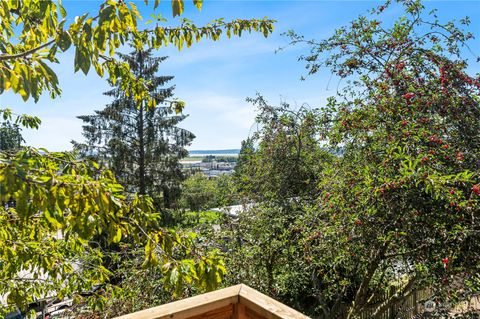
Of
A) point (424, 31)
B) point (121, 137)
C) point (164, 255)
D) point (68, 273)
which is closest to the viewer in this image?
point (164, 255)

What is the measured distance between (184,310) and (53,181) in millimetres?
621

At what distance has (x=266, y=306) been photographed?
1.13 metres

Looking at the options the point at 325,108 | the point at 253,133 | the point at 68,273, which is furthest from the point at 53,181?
the point at 253,133

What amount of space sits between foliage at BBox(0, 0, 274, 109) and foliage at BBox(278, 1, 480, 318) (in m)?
1.66

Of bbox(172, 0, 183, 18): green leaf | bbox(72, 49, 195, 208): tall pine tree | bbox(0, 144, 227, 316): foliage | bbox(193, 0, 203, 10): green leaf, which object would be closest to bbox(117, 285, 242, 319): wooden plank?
bbox(0, 144, 227, 316): foliage

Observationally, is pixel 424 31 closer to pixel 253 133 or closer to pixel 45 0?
pixel 253 133

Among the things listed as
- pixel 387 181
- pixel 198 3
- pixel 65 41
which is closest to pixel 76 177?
pixel 65 41

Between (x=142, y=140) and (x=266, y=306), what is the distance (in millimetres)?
14410

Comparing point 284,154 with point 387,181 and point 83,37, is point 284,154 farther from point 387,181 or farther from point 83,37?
point 83,37

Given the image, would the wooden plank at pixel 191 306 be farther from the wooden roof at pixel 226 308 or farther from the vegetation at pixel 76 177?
the vegetation at pixel 76 177

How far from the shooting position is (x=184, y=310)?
1150 millimetres

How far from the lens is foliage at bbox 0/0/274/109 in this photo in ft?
3.87

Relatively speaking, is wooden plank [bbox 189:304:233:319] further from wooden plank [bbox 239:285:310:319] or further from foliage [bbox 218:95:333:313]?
foliage [bbox 218:95:333:313]

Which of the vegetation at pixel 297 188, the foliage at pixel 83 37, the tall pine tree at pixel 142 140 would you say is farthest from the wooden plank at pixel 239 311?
the tall pine tree at pixel 142 140
